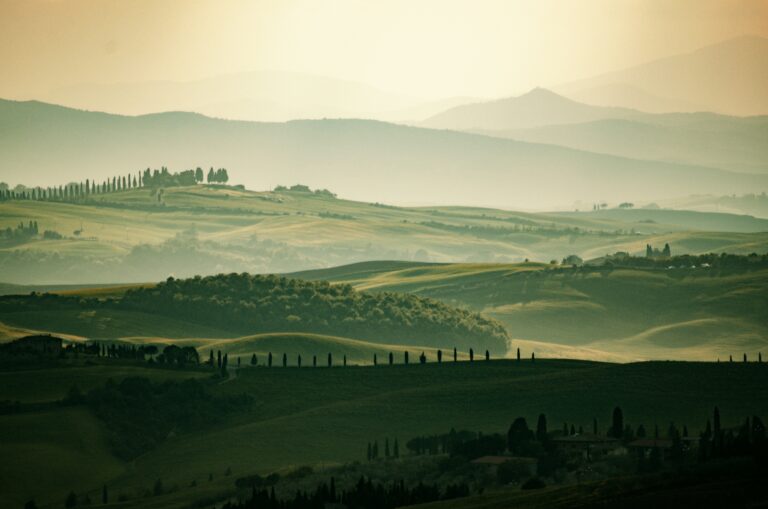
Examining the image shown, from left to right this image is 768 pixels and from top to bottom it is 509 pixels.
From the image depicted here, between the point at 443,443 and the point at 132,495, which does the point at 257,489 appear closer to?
the point at 132,495

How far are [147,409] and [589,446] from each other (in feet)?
204

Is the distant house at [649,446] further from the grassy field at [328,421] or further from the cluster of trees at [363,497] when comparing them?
the grassy field at [328,421]

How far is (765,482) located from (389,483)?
47.5m

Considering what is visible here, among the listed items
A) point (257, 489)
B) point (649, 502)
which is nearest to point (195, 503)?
point (257, 489)

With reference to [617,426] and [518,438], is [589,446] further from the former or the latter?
[617,426]

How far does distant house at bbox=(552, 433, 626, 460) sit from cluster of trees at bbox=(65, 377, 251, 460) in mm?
51181

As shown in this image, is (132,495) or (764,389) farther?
(764,389)

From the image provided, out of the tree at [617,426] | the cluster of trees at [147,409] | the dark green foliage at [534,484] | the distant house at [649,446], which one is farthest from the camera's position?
the cluster of trees at [147,409]

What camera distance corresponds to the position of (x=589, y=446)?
150m

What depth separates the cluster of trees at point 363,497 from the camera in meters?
133

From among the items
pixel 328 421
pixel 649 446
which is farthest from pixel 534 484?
pixel 328 421

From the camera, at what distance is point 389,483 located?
146m

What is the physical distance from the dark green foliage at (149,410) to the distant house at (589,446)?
5129cm

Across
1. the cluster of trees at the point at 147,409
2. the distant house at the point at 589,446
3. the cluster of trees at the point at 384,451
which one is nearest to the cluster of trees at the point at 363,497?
the distant house at the point at 589,446
